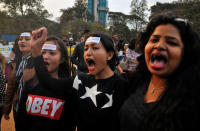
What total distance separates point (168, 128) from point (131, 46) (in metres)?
3.93

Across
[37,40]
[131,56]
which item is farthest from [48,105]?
[131,56]

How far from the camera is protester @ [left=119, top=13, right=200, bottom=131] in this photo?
1138 millimetres

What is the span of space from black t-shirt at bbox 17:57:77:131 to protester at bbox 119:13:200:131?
78 centimetres

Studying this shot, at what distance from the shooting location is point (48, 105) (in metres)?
2.00

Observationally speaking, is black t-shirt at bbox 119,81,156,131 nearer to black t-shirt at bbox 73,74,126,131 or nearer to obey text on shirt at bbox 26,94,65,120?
black t-shirt at bbox 73,74,126,131

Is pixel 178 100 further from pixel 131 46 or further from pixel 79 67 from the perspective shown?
pixel 131 46

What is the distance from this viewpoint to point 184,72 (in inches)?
49.1

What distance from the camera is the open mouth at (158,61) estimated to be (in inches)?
49.5

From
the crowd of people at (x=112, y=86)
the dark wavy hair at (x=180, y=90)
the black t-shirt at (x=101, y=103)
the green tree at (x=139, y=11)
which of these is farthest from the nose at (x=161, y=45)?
the green tree at (x=139, y=11)

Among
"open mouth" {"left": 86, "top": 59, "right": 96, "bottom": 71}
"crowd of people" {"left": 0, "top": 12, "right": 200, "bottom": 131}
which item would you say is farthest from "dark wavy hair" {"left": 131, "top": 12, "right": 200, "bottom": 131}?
"open mouth" {"left": 86, "top": 59, "right": 96, "bottom": 71}

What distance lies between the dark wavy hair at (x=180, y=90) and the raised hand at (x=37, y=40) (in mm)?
1265

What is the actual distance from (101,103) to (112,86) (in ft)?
0.60

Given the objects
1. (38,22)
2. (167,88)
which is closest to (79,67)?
(167,88)

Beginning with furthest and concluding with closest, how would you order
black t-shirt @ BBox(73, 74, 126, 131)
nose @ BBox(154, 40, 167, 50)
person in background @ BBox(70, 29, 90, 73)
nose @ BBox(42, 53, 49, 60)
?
person in background @ BBox(70, 29, 90, 73) → nose @ BBox(42, 53, 49, 60) → black t-shirt @ BBox(73, 74, 126, 131) → nose @ BBox(154, 40, 167, 50)
